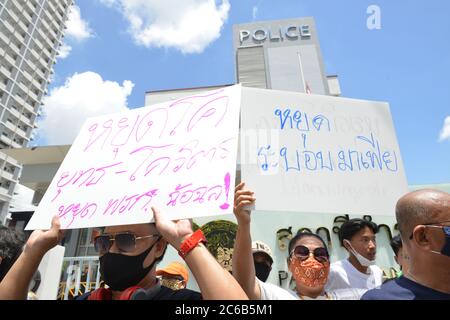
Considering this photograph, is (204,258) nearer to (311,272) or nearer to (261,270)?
(311,272)

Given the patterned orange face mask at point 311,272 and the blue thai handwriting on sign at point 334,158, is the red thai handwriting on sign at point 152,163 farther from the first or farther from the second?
the patterned orange face mask at point 311,272

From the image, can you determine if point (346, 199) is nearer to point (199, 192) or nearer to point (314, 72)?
point (199, 192)

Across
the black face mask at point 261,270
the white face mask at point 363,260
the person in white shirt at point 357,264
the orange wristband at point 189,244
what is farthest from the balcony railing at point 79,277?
the orange wristband at point 189,244

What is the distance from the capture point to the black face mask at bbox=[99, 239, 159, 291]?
1.20 metres

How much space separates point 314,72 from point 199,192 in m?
17.1

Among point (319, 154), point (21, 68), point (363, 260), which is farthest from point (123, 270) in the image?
point (21, 68)

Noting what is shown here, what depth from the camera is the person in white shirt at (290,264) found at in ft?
4.40

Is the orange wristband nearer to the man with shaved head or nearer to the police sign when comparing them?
the man with shaved head

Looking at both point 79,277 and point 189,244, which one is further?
point 79,277

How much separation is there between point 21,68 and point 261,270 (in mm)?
71661

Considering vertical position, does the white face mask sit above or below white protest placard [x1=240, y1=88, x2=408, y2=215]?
below

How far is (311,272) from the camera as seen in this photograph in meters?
1.84

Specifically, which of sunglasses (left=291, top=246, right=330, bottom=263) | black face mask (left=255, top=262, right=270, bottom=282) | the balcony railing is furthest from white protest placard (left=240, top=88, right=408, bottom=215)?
the balcony railing

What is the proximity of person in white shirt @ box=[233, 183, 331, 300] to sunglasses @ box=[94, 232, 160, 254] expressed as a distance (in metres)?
0.40
